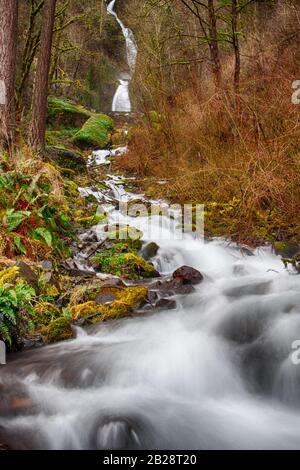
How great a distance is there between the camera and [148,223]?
833cm

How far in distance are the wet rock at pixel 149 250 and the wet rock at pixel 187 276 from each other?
91 cm

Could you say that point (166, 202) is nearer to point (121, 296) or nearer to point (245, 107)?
point (245, 107)

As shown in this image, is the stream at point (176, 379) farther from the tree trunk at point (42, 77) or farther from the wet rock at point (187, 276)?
the tree trunk at point (42, 77)

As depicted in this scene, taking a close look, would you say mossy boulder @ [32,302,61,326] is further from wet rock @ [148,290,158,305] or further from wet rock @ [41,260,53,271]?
wet rock @ [148,290,158,305]

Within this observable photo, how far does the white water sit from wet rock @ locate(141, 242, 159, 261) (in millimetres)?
1487

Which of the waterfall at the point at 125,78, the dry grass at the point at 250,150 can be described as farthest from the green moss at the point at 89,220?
the waterfall at the point at 125,78

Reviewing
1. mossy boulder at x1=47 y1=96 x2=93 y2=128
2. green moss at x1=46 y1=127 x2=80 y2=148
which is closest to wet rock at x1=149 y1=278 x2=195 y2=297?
green moss at x1=46 y1=127 x2=80 y2=148

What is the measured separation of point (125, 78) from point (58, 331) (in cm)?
2585

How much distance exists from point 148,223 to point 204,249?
5.13ft

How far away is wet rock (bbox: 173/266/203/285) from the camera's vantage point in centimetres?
598

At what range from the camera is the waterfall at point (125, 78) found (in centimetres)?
2416

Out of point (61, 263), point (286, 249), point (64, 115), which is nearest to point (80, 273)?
point (61, 263)

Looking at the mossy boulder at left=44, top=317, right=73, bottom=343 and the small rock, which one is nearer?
the mossy boulder at left=44, top=317, right=73, bottom=343
